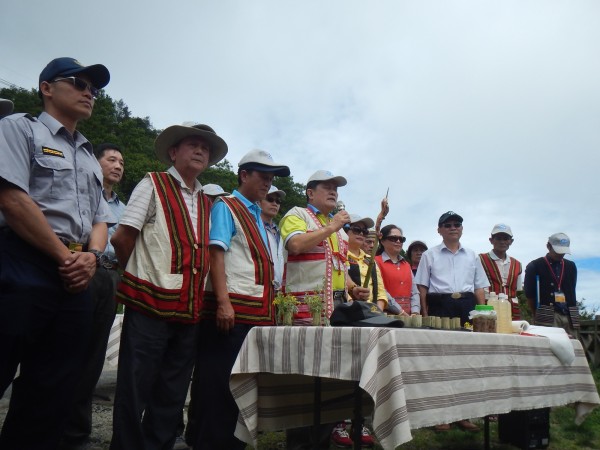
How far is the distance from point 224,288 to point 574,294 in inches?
213

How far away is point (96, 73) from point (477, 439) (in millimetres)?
4004

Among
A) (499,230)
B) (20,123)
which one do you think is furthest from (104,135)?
(20,123)

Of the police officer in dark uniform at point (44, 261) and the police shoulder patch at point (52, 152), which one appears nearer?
the police officer in dark uniform at point (44, 261)

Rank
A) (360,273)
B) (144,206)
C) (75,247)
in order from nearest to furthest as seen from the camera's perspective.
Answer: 1. (75,247)
2. (144,206)
3. (360,273)

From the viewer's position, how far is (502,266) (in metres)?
6.20

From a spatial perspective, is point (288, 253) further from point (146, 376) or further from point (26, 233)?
point (26, 233)

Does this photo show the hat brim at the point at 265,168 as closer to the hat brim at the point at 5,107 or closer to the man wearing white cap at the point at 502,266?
the hat brim at the point at 5,107

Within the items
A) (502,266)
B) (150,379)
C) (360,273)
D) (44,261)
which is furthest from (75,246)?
(502,266)

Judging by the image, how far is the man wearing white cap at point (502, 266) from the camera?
609cm

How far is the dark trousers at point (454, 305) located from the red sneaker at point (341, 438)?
164cm

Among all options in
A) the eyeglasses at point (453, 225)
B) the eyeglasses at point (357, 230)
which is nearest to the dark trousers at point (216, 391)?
the eyeglasses at point (357, 230)

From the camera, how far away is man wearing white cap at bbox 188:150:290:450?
2898 millimetres

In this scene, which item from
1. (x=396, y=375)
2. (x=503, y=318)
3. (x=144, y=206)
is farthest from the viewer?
(x=503, y=318)

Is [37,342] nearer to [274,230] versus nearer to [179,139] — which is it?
[179,139]
